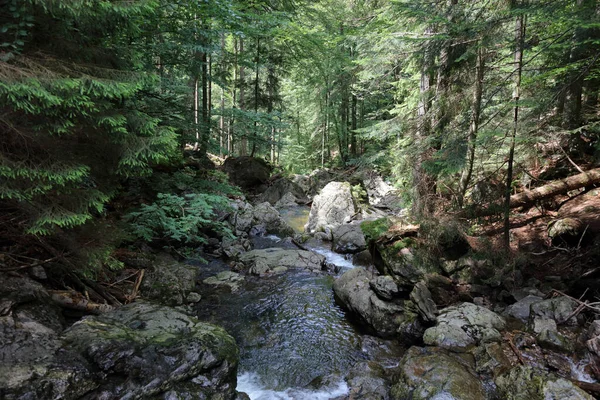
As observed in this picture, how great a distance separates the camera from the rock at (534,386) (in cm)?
436

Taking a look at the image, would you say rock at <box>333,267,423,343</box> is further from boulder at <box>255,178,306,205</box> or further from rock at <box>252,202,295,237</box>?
boulder at <box>255,178,306,205</box>

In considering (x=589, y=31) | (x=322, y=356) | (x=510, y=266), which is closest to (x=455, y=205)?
(x=510, y=266)

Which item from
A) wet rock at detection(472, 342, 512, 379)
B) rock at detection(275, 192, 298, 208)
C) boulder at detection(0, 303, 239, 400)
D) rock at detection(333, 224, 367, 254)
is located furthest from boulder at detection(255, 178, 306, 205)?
wet rock at detection(472, 342, 512, 379)

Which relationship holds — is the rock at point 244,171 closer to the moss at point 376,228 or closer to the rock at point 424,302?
the moss at point 376,228

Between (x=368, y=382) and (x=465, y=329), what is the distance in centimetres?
233

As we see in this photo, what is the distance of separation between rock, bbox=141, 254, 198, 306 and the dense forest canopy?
1.03 m

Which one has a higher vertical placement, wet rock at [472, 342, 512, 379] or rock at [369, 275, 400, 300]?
rock at [369, 275, 400, 300]

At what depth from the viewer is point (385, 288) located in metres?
7.75

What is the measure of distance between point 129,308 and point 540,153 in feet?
40.9

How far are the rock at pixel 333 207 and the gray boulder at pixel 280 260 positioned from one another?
4161 millimetres

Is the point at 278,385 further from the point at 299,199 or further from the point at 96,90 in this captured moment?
the point at 299,199

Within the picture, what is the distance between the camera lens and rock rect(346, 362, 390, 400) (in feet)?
17.2

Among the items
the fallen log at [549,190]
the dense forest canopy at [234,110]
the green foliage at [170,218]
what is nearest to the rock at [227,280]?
the dense forest canopy at [234,110]

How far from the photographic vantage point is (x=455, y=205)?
872cm
